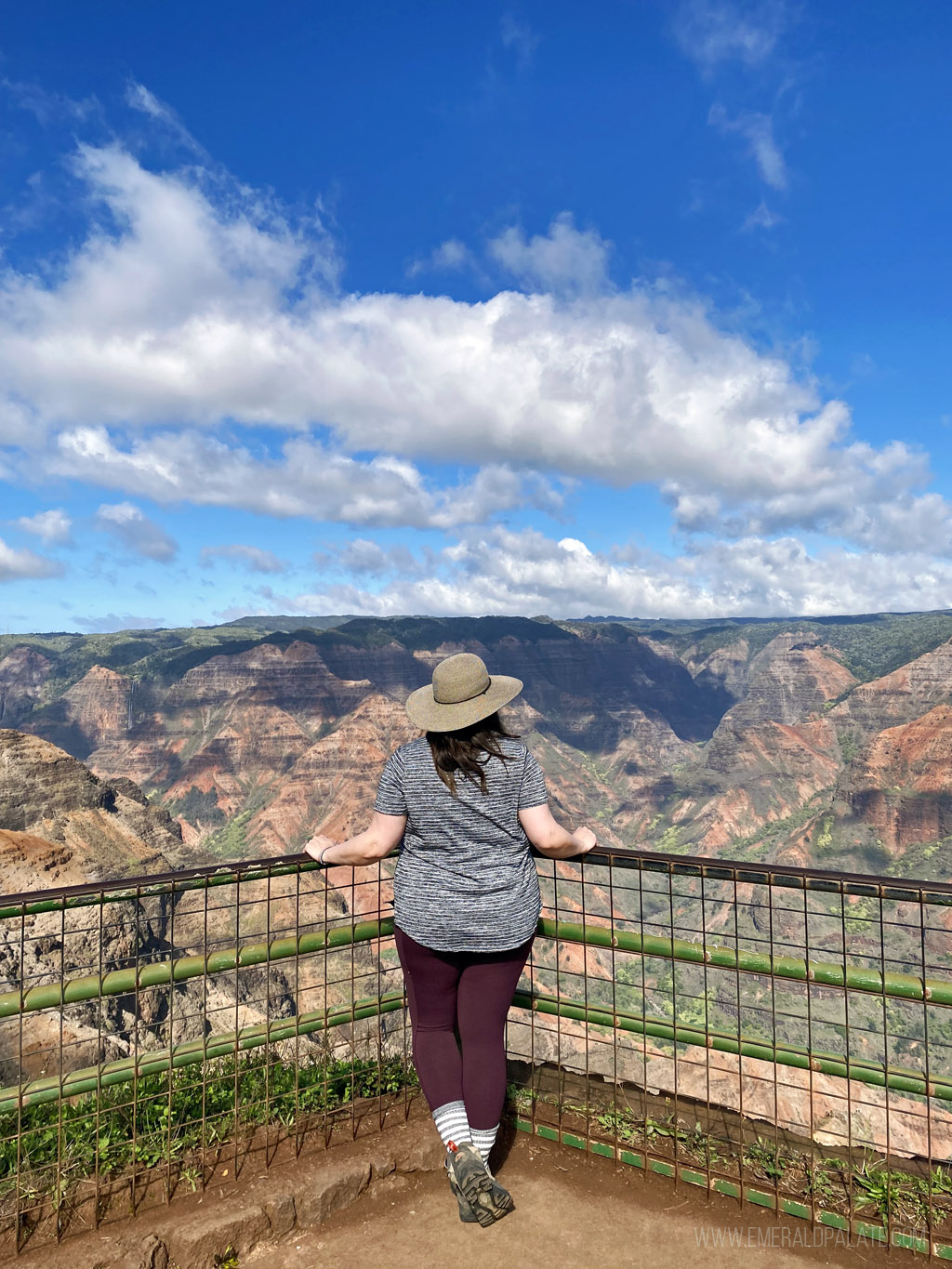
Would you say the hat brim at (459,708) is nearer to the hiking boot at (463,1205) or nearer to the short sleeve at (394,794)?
the short sleeve at (394,794)

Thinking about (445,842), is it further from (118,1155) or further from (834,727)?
(834,727)

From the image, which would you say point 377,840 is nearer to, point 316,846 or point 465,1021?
point 316,846

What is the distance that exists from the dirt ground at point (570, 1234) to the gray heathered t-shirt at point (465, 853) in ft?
3.90

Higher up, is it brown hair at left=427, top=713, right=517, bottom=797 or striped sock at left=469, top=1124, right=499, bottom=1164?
brown hair at left=427, top=713, right=517, bottom=797

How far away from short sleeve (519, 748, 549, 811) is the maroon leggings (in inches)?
24.3

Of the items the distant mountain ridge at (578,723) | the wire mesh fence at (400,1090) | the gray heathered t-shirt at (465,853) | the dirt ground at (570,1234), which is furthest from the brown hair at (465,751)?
the distant mountain ridge at (578,723)

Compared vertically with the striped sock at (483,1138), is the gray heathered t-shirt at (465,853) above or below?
above

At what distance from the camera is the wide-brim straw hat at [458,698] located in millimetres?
3176

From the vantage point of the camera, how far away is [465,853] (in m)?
3.19

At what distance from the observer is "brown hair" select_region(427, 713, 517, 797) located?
124 inches

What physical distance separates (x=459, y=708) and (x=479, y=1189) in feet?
6.30

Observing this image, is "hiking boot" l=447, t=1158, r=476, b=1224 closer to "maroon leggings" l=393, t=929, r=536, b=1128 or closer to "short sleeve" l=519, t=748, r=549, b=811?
"maroon leggings" l=393, t=929, r=536, b=1128

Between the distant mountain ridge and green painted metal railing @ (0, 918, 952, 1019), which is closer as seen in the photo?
green painted metal railing @ (0, 918, 952, 1019)

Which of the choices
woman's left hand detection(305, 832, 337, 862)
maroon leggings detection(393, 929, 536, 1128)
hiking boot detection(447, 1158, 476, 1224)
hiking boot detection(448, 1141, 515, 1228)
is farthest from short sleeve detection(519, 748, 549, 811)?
hiking boot detection(447, 1158, 476, 1224)
